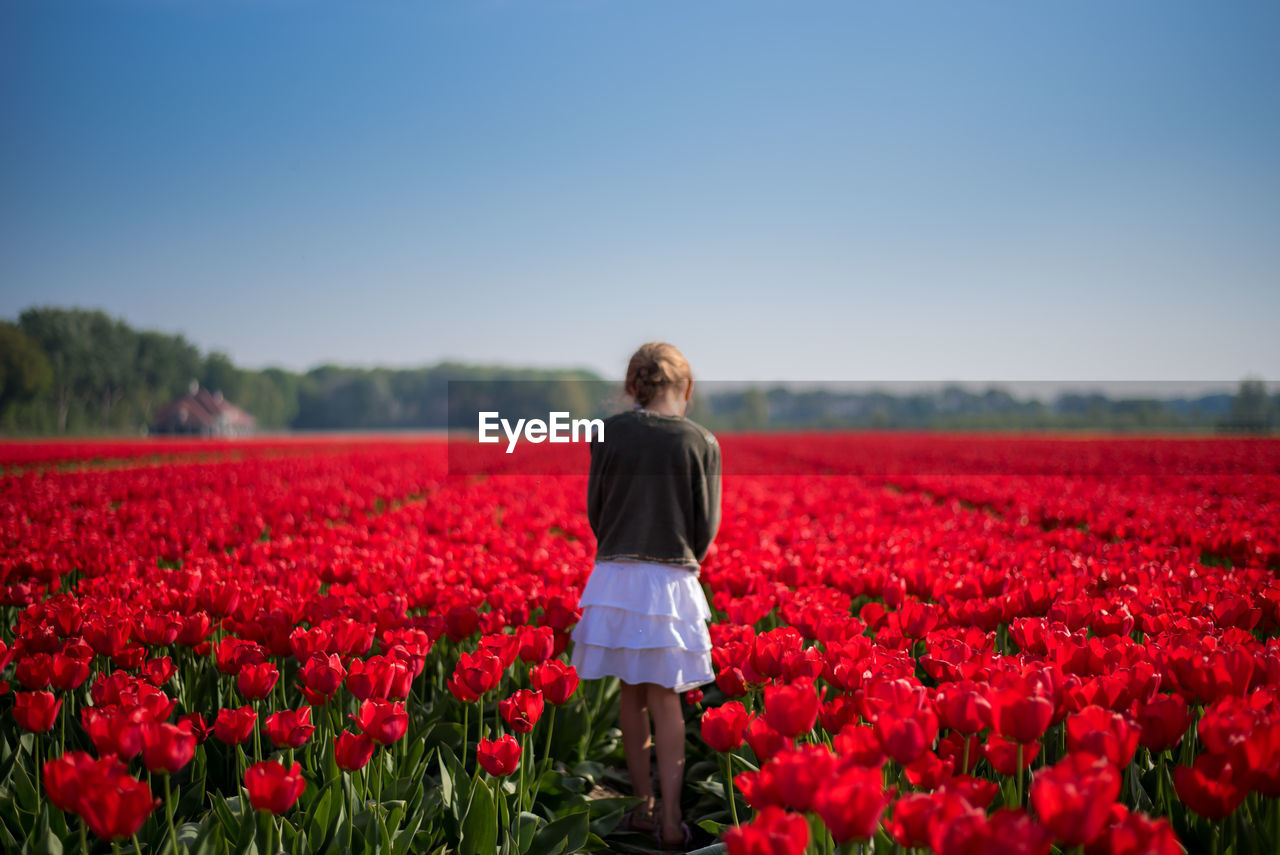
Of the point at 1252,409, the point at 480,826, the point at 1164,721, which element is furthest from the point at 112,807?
the point at 1252,409

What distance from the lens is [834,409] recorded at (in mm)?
55281

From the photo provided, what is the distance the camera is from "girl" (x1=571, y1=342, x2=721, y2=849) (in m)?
3.05

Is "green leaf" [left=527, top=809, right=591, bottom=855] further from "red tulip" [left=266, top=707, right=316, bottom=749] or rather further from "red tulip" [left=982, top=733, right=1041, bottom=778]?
"red tulip" [left=982, top=733, right=1041, bottom=778]

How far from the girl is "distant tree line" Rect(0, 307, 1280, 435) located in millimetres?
24026

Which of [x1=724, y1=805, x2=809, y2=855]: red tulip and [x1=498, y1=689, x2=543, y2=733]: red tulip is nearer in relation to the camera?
[x1=724, y1=805, x2=809, y2=855]: red tulip

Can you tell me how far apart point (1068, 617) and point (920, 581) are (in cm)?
106

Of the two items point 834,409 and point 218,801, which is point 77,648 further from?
point 834,409

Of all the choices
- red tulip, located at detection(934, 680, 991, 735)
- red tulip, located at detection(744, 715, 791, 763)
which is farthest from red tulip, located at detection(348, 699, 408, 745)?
red tulip, located at detection(934, 680, 991, 735)

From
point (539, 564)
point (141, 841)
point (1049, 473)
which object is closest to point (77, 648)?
point (141, 841)

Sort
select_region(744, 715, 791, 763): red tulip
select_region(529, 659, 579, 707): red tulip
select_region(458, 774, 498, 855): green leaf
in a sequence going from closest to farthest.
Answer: select_region(744, 715, 791, 763): red tulip → select_region(458, 774, 498, 855): green leaf → select_region(529, 659, 579, 707): red tulip

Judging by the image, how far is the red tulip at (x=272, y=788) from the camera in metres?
1.69

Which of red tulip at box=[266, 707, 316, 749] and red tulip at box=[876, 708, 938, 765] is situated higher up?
red tulip at box=[876, 708, 938, 765]

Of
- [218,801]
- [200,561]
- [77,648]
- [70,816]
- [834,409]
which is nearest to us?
[218,801]

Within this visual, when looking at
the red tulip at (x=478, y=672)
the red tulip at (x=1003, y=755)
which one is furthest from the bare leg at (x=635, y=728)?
the red tulip at (x=1003, y=755)
